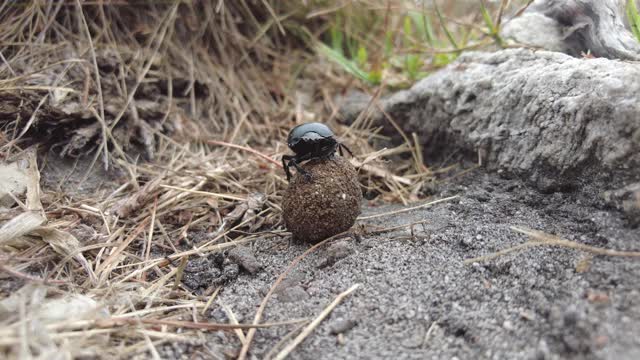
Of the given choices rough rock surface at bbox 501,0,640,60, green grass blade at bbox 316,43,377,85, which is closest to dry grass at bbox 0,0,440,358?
green grass blade at bbox 316,43,377,85

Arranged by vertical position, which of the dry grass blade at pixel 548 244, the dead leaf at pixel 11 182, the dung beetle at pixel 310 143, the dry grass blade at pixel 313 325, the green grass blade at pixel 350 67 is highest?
the green grass blade at pixel 350 67

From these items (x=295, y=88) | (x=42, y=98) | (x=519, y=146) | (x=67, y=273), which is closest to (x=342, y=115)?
(x=295, y=88)

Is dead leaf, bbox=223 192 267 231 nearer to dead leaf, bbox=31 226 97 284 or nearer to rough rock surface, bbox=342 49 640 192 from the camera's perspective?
dead leaf, bbox=31 226 97 284

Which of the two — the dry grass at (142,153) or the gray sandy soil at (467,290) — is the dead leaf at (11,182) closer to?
the dry grass at (142,153)

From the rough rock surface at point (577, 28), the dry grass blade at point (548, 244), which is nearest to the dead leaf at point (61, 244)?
the dry grass blade at point (548, 244)

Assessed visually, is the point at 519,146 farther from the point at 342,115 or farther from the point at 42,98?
the point at 42,98

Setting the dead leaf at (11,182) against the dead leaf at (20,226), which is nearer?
the dead leaf at (20,226)
